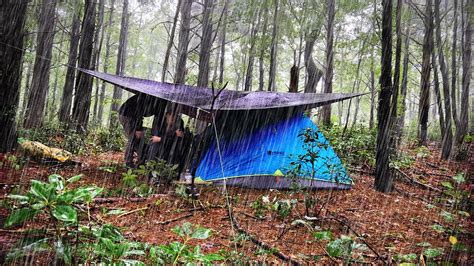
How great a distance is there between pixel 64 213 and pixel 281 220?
6.40 feet

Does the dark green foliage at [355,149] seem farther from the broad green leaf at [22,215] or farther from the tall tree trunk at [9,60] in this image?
the broad green leaf at [22,215]

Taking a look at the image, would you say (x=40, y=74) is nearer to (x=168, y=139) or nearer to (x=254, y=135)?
(x=168, y=139)

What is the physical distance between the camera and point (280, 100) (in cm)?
380

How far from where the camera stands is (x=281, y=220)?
265 centimetres

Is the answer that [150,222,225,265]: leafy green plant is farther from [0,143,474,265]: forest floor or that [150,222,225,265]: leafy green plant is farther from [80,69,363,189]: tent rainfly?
[80,69,363,189]: tent rainfly

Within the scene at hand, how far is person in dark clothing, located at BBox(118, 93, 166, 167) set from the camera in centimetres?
429

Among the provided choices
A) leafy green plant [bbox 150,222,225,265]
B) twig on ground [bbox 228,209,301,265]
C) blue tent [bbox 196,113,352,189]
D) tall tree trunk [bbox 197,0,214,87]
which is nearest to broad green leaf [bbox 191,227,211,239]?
leafy green plant [bbox 150,222,225,265]

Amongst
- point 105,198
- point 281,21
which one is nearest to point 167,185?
point 105,198

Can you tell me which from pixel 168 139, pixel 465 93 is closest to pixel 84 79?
pixel 168 139

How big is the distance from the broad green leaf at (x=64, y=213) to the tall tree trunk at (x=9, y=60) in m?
3.10

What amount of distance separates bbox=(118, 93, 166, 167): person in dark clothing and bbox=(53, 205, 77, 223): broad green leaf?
10.7 feet

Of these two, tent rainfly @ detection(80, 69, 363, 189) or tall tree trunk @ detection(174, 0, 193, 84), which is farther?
tall tree trunk @ detection(174, 0, 193, 84)

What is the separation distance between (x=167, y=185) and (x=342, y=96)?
7.83ft

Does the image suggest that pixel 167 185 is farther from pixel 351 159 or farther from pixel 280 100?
pixel 351 159
